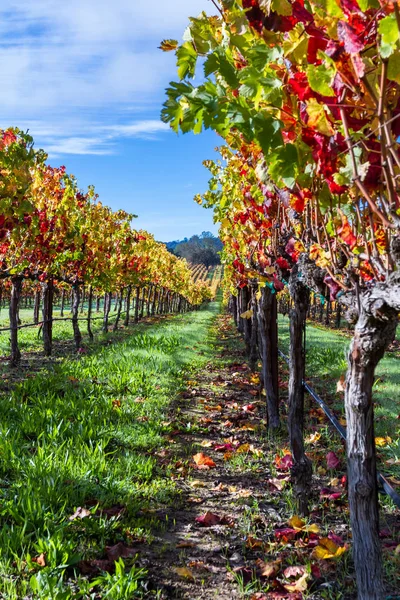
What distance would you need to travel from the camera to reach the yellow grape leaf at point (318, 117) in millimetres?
1733

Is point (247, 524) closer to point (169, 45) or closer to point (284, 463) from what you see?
point (284, 463)

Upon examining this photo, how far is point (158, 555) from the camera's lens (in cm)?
308

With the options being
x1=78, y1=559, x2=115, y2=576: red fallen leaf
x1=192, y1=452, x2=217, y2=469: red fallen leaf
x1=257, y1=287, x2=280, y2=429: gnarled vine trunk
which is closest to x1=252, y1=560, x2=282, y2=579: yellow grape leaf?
x1=78, y1=559, x2=115, y2=576: red fallen leaf

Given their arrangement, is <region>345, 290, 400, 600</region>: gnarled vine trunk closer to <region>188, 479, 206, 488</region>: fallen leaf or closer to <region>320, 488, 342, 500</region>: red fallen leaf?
<region>320, 488, 342, 500</region>: red fallen leaf

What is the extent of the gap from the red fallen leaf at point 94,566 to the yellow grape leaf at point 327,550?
1.32 metres

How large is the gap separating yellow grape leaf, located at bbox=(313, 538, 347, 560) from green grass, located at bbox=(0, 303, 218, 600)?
1.16 metres

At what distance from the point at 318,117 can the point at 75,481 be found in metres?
3.16

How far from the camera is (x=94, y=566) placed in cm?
282

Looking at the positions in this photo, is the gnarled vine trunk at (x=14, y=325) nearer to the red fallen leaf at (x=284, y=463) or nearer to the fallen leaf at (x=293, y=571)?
the red fallen leaf at (x=284, y=463)

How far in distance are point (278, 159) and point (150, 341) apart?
997cm

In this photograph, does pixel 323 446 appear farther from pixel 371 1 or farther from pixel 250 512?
pixel 371 1

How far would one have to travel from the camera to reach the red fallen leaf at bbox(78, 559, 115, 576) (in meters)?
2.77

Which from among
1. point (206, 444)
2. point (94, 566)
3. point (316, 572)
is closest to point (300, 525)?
point (316, 572)

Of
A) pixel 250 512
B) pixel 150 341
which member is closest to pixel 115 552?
pixel 250 512
